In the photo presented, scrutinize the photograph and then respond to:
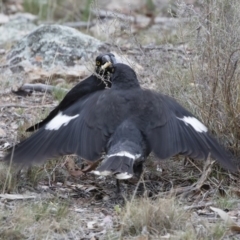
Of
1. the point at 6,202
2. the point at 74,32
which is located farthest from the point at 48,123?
the point at 74,32

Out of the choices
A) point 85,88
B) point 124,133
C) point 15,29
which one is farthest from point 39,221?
point 15,29

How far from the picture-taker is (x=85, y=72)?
8609mm

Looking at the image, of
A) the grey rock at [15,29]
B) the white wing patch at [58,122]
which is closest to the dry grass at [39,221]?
the white wing patch at [58,122]

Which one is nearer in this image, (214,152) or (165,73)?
(214,152)

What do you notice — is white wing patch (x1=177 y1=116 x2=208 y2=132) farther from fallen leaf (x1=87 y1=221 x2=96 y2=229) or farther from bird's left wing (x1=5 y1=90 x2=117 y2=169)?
fallen leaf (x1=87 y1=221 x2=96 y2=229)

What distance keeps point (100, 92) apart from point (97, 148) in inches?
25.3

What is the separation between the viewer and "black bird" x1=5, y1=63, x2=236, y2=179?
5.57 m

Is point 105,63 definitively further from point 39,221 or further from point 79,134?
point 39,221

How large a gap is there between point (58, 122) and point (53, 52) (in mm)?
3066

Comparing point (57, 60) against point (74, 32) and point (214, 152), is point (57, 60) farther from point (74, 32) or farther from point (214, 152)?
point (214, 152)

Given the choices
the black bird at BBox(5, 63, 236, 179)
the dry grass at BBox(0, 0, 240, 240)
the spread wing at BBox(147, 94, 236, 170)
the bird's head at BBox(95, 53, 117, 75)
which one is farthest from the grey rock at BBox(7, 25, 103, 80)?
the spread wing at BBox(147, 94, 236, 170)

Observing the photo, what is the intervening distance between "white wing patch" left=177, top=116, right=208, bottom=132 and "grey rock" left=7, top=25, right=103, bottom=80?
9.06 feet

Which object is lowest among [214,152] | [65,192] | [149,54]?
[65,192]

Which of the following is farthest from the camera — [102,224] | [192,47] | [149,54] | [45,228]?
[149,54]
